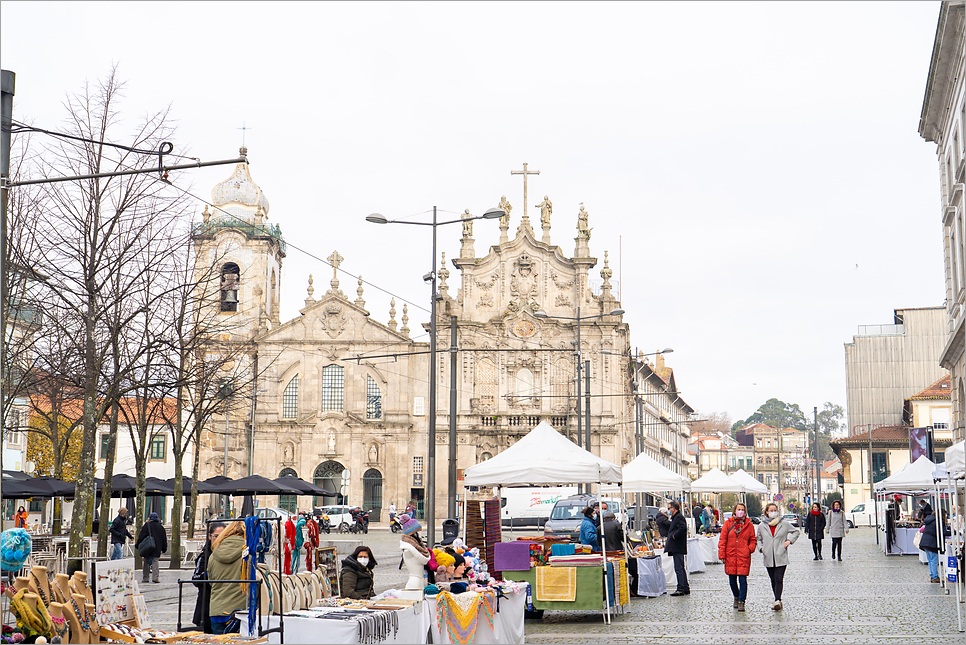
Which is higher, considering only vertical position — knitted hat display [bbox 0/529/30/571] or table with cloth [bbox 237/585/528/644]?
knitted hat display [bbox 0/529/30/571]

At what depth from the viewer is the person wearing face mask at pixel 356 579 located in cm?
1345

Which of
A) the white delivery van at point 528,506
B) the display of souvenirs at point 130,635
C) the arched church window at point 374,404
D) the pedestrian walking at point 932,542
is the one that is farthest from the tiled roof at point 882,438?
the display of souvenirs at point 130,635

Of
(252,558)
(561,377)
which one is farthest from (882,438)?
(252,558)

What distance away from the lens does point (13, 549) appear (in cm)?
1039

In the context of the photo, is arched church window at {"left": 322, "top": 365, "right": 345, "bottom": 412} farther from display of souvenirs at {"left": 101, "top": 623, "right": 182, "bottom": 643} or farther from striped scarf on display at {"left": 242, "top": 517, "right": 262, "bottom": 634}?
display of souvenirs at {"left": 101, "top": 623, "right": 182, "bottom": 643}

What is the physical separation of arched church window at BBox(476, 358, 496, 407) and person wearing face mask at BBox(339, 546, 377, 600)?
2169 inches

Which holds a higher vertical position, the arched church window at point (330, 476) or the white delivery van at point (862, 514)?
the arched church window at point (330, 476)

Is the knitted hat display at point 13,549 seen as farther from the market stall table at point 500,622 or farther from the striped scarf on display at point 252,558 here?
the market stall table at point 500,622

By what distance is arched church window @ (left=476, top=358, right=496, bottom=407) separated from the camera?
226 feet

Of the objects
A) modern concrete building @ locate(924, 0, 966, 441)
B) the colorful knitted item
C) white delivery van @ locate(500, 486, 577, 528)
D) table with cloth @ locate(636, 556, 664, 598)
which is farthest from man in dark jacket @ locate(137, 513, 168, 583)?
white delivery van @ locate(500, 486, 577, 528)

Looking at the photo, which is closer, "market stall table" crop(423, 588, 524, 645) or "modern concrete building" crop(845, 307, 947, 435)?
"market stall table" crop(423, 588, 524, 645)

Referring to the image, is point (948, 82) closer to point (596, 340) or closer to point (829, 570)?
point (829, 570)

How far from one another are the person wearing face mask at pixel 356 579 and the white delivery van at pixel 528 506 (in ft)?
139

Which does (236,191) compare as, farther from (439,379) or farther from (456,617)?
(456,617)
